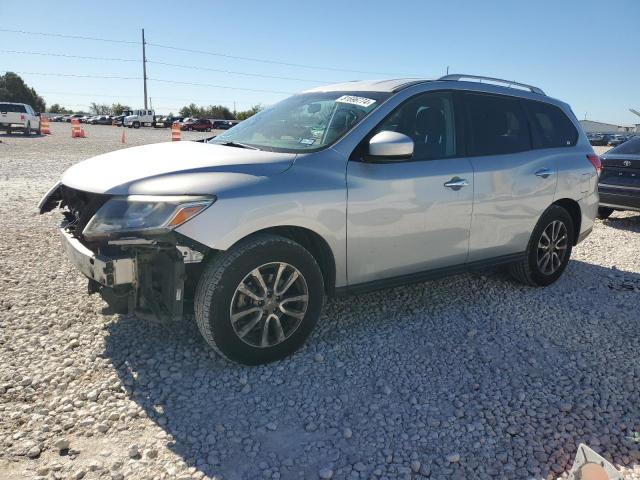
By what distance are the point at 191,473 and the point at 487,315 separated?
9.12 ft

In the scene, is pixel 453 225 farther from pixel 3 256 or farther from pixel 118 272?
pixel 3 256

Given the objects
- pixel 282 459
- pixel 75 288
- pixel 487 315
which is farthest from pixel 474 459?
pixel 75 288

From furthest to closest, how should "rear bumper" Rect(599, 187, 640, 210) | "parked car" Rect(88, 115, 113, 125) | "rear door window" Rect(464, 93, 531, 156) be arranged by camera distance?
"parked car" Rect(88, 115, 113, 125) → "rear bumper" Rect(599, 187, 640, 210) → "rear door window" Rect(464, 93, 531, 156)

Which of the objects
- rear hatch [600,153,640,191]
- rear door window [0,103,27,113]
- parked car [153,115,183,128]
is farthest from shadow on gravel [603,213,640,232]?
parked car [153,115,183,128]

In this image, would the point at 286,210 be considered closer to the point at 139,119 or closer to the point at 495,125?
the point at 495,125

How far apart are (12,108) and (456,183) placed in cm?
2909

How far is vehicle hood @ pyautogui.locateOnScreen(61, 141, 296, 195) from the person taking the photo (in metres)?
2.88

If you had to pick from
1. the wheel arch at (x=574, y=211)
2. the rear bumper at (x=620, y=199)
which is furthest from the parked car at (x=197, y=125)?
the wheel arch at (x=574, y=211)

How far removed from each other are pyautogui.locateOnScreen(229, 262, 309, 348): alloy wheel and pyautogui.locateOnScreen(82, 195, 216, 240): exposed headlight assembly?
52 centimetres

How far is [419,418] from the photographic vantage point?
2.78 meters

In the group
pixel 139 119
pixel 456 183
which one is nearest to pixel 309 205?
pixel 456 183

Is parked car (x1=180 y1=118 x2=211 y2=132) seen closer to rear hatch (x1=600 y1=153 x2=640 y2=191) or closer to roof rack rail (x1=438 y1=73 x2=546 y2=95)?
rear hatch (x1=600 y1=153 x2=640 y2=191)

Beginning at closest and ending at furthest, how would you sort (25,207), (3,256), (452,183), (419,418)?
1. (419,418)
2. (452,183)
3. (3,256)
4. (25,207)

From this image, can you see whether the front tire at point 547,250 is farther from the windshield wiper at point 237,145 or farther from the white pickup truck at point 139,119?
the white pickup truck at point 139,119
